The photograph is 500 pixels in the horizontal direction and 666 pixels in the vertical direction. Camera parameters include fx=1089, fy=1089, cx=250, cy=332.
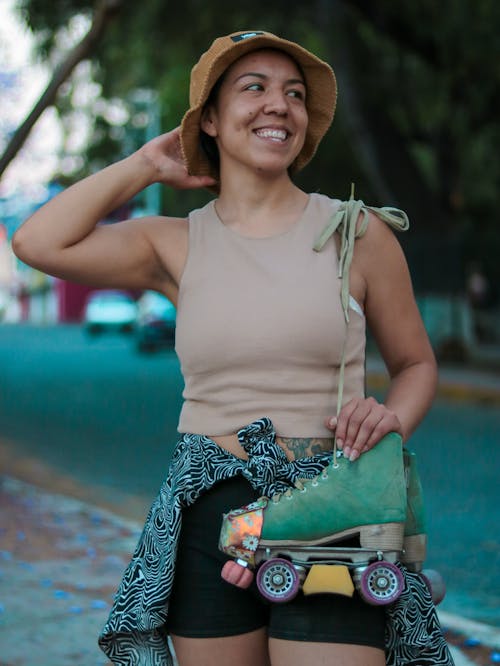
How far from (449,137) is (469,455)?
14.1 meters

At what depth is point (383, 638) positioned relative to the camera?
7.27 feet

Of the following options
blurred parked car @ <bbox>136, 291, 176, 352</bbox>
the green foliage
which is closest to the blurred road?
the green foliage

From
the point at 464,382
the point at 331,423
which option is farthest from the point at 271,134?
the point at 464,382

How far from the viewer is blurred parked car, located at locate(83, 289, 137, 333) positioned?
3659 cm

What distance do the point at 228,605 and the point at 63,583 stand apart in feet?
10.4

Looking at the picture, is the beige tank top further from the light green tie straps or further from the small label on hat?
the small label on hat

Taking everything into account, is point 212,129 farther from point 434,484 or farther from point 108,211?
point 434,484

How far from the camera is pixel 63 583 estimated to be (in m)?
5.27

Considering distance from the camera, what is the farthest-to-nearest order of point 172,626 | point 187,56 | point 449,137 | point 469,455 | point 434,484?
point 449,137, point 187,56, point 469,455, point 434,484, point 172,626

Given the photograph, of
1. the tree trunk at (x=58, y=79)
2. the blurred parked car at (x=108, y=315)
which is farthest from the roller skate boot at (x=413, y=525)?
the blurred parked car at (x=108, y=315)

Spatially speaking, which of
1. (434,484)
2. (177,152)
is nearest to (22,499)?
(434,484)

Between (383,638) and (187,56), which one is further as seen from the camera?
(187,56)

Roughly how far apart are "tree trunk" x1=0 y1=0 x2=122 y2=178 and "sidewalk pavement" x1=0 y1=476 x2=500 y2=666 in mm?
2528

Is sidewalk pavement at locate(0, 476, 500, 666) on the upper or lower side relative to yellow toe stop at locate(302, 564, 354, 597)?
→ lower
